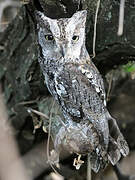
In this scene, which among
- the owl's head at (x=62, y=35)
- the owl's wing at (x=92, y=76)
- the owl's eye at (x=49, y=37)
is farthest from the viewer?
the owl's wing at (x=92, y=76)

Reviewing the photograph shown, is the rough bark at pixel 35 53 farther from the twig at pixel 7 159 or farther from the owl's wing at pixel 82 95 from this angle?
the owl's wing at pixel 82 95

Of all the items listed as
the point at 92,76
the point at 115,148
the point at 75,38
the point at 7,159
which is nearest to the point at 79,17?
the point at 75,38

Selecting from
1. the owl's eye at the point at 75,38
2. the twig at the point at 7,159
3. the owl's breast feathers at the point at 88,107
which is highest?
the owl's eye at the point at 75,38

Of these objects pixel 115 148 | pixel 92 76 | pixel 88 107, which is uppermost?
pixel 92 76

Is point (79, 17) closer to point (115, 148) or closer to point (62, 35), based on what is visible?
point (62, 35)

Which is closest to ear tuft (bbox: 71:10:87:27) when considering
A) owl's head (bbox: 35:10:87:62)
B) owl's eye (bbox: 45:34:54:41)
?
owl's head (bbox: 35:10:87:62)

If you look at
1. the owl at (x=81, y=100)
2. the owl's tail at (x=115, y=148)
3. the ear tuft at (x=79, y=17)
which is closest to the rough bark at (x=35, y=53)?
the ear tuft at (x=79, y=17)

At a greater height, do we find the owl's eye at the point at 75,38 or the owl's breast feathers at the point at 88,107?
the owl's eye at the point at 75,38

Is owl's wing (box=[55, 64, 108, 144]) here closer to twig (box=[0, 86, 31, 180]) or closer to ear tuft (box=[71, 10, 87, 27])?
ear tuft (box=[71, 10, 87, 27])

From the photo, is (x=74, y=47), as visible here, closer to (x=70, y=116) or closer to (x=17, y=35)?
(x=70, y=116)

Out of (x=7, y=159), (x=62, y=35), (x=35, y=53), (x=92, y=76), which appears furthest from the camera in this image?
(x=7, y=159)
